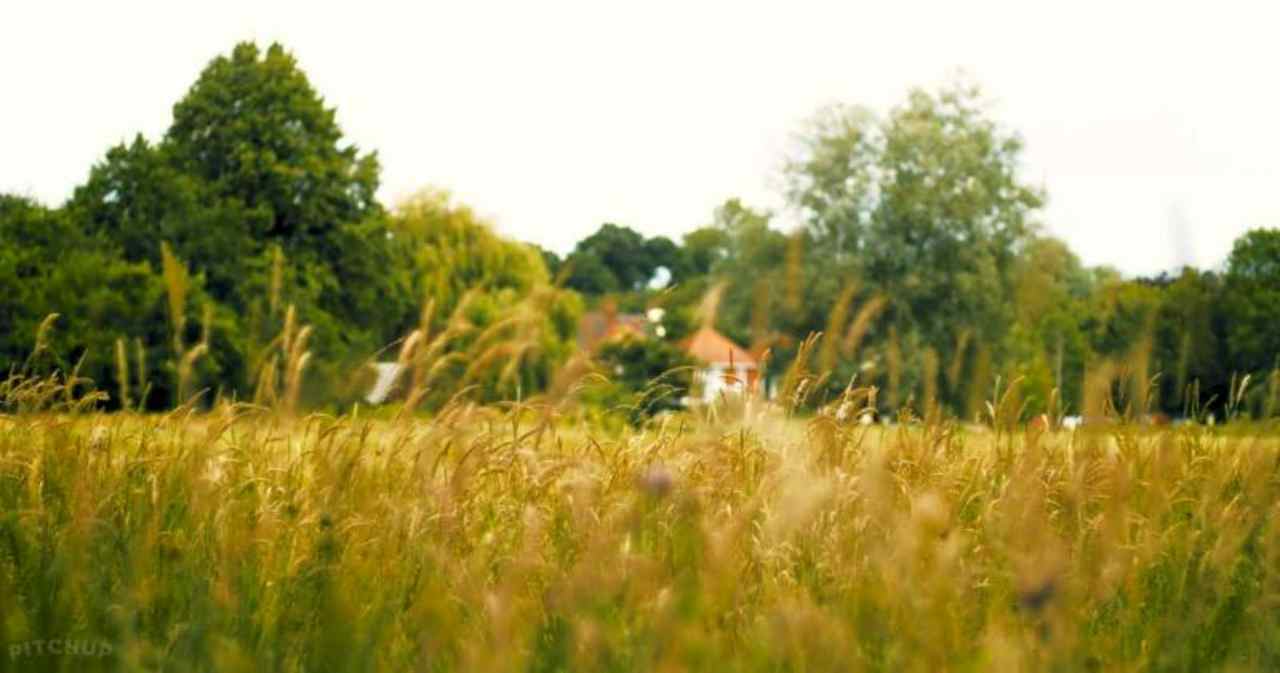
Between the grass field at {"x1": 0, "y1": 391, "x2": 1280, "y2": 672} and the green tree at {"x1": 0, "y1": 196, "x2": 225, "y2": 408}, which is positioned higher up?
the green tree at {"x1": 0, "y1": 196, "x2": 225, "y2": 408}

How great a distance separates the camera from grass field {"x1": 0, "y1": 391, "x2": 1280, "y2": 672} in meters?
3.66

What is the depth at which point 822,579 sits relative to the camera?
4.89 metres

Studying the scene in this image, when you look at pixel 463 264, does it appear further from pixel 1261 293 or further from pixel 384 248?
pixel 1261 293

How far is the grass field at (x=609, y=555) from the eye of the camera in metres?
3.66

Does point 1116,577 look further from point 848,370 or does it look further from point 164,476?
point 848,370

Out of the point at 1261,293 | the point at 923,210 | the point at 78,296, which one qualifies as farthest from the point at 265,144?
the point at 1261,293

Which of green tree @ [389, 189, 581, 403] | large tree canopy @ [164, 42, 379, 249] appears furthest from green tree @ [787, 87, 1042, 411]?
large tree canopy @ [164, 42, 379, 249]

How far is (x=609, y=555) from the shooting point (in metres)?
4.19

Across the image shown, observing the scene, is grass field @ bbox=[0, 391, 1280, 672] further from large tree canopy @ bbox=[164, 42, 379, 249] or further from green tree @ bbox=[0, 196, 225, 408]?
large tree canopy @ bbox=[164, 42, 379, 249]

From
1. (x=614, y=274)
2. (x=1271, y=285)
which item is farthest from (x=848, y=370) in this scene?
(x=614, y=274)

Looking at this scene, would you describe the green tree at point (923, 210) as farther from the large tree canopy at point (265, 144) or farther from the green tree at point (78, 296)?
the green tree at point (78, 296)

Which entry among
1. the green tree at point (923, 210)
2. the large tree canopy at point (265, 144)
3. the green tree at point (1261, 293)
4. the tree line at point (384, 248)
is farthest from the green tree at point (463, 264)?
the green tree at point (1261, 293)

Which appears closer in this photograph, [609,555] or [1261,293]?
[609,555]

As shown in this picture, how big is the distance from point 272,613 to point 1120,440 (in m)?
4.07
